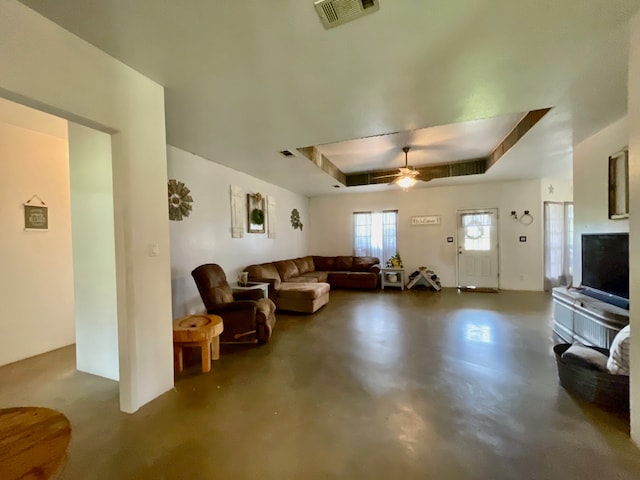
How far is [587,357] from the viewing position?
2.32 m

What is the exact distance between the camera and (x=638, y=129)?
5.50 feet

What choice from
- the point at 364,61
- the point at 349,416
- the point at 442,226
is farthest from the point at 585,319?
the point at 442,226

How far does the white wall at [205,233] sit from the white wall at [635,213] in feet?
14.8

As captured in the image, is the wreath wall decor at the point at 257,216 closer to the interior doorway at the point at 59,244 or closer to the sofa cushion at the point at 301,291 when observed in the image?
the sofa cushion at the point at 301,291

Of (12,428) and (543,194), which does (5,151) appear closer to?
(12,428)

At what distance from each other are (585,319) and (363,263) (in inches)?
191

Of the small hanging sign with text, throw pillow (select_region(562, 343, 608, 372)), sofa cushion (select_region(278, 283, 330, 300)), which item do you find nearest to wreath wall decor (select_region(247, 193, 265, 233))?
sofa cushion (select_region(278, 283, 330, 300))

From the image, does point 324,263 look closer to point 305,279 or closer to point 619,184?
point 305,279

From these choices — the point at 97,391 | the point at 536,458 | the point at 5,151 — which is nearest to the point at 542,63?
the point at 536,458

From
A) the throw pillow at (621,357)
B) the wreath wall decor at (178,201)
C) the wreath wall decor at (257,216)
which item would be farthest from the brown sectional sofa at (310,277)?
the throw pillow at (621,357)

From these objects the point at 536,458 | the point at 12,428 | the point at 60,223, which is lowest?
the point at 536,458

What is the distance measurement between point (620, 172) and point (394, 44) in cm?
320

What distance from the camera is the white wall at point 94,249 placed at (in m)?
2.54

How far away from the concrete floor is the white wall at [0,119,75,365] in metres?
0.34
